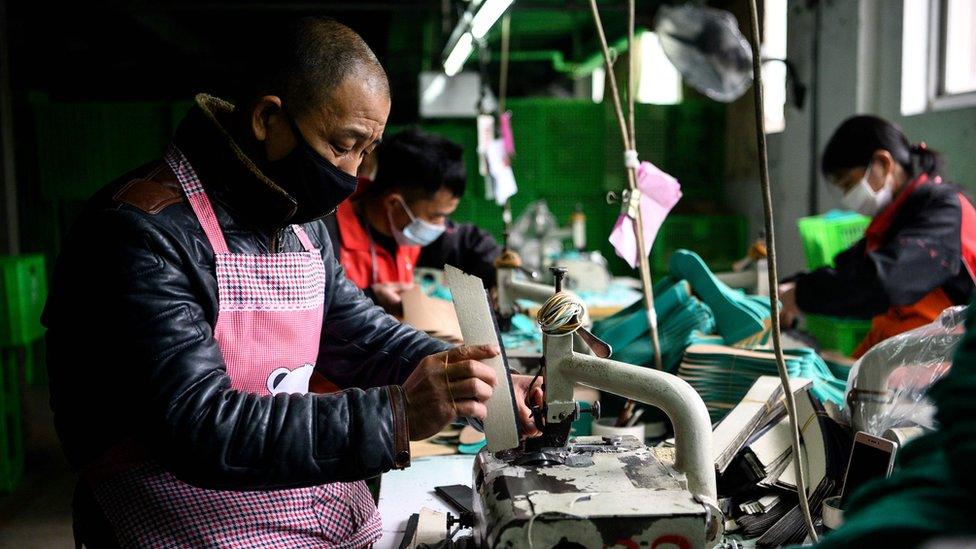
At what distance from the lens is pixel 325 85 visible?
131cm

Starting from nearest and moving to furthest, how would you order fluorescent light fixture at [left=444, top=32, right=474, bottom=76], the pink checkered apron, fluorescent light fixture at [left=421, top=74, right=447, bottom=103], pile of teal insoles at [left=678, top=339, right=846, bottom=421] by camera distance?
the pink checkered apron
pile of teal insoles at [left=678, top=339, right=846, bottom=421]
fluorescent light fixture at [left=444, top=32, right=474, bottom=76]
fluorescent light fixture at [left=421, top=74, right=447, bottom=103]

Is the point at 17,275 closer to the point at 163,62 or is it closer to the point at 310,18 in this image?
the point at 310,18

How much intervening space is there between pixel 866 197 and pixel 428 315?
1791mm

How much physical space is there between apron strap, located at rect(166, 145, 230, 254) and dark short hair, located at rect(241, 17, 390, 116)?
0.54ft

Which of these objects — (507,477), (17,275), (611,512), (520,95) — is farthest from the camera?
(520,95)

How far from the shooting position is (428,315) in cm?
279

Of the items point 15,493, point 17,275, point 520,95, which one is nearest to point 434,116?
point 17,275

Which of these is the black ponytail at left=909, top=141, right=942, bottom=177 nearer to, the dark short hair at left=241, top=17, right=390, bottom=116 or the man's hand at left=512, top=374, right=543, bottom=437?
the man's hand at left=512, top=374, right=543, bottom=437

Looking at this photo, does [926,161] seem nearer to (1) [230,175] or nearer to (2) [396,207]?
(2) [396,207]

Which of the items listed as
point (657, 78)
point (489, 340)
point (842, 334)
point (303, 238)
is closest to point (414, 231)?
point (303, 238)

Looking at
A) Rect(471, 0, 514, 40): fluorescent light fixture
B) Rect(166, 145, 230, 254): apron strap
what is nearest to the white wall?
Rect(471, 0, 514, 40): fluorescent light fixture

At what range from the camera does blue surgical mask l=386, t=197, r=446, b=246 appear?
3.29m

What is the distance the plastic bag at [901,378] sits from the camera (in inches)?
56.4

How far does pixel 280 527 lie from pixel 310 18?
0.89 meters
